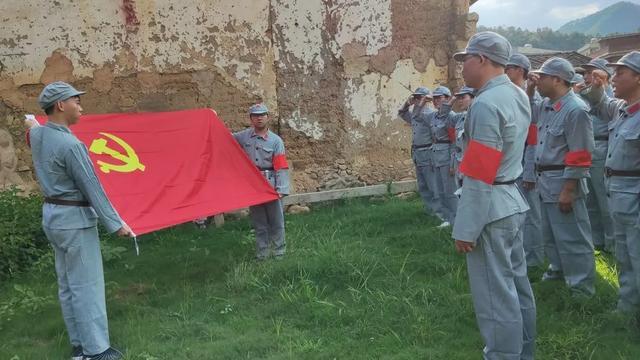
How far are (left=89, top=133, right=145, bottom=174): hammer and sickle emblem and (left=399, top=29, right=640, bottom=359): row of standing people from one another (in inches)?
118

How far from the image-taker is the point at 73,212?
3.75 m

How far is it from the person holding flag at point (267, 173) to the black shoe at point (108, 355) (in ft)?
7.53

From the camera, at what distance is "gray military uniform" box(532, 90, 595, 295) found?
425 centimetres

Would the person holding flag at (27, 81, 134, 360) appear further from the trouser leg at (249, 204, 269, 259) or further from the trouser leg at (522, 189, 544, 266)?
the trouser leg at (522, 189, 544, 266)

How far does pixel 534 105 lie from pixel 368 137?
151 inches

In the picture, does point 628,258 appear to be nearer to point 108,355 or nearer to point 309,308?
point 309,308

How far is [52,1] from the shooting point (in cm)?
727

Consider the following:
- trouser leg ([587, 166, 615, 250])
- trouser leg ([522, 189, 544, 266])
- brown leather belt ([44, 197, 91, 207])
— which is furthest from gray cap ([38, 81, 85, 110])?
trouser leg ([587, 166, 615, 250])

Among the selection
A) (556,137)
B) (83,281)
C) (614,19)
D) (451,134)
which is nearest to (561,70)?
(556,137)

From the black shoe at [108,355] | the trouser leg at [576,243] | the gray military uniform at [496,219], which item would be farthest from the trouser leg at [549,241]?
the black shoe at [108,355]

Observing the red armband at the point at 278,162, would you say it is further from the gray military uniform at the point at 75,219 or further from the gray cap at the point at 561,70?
the gray cap at the point at 561,70

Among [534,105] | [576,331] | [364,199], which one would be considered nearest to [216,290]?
[576,331]

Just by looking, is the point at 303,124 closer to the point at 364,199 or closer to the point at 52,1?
the point at 364,199

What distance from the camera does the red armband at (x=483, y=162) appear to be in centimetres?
300
